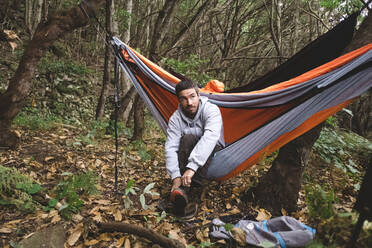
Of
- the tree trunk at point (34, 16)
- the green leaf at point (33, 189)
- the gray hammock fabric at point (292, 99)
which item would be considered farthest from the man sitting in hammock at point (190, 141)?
the tree trunk at point (34, 16)

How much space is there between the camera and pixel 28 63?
2033mm

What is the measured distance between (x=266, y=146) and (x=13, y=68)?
17.8ft

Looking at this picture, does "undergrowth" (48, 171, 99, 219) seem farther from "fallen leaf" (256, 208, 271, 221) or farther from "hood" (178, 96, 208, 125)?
"fallen leaf" (256, 208, 271, 221)

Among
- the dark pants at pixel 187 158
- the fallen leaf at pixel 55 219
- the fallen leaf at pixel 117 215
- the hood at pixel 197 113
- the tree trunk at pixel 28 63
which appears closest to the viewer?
the fallen leaf at pixel 55 219

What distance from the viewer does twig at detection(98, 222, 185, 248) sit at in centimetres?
106

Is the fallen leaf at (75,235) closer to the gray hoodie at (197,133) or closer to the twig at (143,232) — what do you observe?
the twig at (143,232)

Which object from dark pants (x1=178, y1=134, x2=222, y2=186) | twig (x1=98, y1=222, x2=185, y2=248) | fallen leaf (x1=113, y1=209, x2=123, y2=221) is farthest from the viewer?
dark pants (x1=178, y1=134, x2=222, y2=186)

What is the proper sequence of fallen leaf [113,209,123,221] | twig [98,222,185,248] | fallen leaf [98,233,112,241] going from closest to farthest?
twig [98,222,185,248] < fallen leaf [98,233,112,241] < fallen leaf [113,209,123,221]

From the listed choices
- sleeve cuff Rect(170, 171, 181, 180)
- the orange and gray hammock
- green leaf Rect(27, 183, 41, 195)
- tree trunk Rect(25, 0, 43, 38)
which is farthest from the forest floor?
tree trunk Rect(25, 0, 43, 38)

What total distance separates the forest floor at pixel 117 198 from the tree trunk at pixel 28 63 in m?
0.34

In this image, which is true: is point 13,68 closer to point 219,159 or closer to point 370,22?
point 219,159

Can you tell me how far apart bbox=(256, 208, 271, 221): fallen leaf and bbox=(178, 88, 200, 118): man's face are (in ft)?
2.71

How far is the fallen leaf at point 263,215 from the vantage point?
1.39 m

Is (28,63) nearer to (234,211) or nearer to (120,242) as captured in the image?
(120,242)
